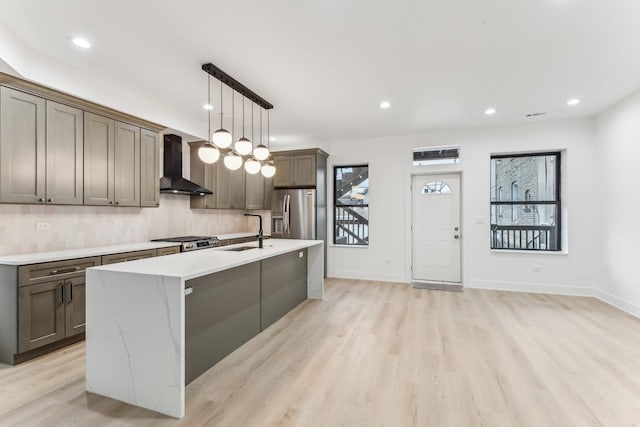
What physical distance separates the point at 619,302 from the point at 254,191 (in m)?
6.03

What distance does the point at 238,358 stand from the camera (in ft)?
8.57

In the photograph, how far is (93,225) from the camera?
356 cm

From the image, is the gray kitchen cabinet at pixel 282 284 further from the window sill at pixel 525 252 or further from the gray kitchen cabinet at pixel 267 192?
the window sill at pixel 525 252

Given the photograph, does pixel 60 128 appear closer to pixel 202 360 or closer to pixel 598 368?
pixel 202 360

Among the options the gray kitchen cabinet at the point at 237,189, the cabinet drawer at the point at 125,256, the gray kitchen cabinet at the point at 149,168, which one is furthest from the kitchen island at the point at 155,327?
the gray kitchen cabinet at the point at 237,189

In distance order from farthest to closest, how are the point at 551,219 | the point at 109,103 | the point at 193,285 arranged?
the point at 551,219
the point at 109,103
the point at 193,285

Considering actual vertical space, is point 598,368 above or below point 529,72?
below

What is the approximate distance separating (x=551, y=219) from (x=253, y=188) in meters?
5.41

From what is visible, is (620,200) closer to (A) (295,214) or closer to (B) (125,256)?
(A) (295,214)

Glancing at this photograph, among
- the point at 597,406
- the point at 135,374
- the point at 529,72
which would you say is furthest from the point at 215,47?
the point at 597,406

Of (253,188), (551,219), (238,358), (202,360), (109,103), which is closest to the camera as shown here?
(202,360)

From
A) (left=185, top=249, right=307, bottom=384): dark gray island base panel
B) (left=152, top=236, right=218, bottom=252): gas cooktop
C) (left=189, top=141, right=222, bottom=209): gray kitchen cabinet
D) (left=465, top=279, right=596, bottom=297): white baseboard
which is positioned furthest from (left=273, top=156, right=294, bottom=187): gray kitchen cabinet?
(left=465, top=279, right=596, bottom=297): white baseboard

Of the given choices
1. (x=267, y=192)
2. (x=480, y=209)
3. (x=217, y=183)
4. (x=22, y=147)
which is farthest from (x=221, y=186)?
(x=480, y=209)

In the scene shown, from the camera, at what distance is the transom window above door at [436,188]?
5.42m
